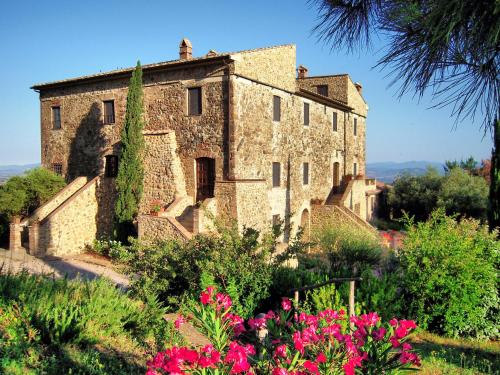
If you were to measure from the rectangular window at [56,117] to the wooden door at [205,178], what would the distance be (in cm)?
832

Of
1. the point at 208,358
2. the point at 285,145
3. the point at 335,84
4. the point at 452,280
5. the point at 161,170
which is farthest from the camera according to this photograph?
the point at 335,84

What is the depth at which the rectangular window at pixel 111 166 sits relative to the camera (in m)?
18.0

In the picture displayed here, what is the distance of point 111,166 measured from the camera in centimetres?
1808

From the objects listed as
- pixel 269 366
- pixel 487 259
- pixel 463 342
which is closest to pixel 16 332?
pixel 269 366

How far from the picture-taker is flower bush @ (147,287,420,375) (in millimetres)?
2576

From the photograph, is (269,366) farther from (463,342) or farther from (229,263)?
(463,342)

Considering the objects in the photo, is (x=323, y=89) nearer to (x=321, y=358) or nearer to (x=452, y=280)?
(x=452, y=280)

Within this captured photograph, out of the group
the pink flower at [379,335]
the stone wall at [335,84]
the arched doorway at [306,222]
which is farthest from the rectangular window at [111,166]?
the pink flower at [379,335]

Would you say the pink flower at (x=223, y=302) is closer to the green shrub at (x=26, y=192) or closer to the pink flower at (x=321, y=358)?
the pink flower at (x=321, y=358)

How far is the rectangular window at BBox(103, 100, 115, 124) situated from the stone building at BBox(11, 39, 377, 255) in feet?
0.14

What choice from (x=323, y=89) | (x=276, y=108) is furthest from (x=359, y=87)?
(x=276, y=108)

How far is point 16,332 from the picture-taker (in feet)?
15.8

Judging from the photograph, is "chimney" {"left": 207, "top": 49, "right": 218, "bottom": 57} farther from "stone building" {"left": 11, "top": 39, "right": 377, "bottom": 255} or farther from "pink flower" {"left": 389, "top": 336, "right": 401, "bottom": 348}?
"pink flower" {"left": 389, "top": 336, "right": 401, "bottom": 348}

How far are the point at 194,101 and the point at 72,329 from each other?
11705 millimetres
